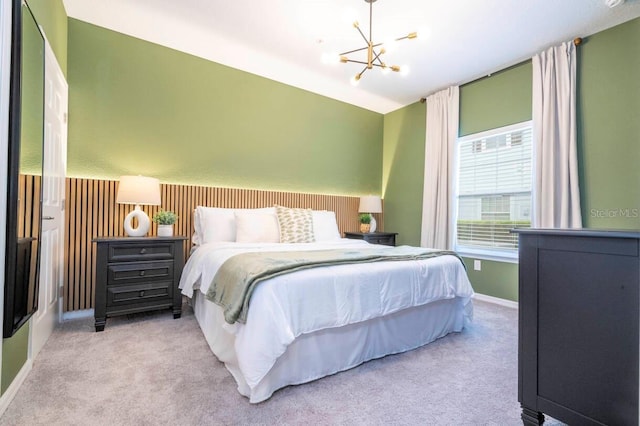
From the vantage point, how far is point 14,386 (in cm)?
159

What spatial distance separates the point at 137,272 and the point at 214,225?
2.68 ft

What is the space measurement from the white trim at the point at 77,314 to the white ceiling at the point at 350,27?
→ 2.84m

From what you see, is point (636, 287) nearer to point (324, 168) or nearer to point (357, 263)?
point (357, 263)

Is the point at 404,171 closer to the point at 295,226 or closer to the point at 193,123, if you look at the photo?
the point at 295,226

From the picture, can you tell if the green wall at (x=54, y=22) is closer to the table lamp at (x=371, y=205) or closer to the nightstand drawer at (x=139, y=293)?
the nightstand drawer at (x=139, y=293)

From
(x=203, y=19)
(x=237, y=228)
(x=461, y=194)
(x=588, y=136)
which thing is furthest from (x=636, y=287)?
(x=203, y=19)

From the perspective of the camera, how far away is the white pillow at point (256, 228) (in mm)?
3112

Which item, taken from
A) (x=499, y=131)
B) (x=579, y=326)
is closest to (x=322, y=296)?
(x=579, y=326)

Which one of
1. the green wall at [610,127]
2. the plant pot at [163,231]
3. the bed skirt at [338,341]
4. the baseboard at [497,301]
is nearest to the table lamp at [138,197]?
the plant pot at [163,231]

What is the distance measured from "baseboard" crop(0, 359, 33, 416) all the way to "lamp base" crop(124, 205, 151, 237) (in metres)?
1.25

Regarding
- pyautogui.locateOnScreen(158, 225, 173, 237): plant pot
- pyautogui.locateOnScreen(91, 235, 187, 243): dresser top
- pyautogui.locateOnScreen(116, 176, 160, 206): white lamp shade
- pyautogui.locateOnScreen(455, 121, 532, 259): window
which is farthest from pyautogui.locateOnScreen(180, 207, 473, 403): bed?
pyautogui.locateOnScreen(455, 121, 532, 259): window

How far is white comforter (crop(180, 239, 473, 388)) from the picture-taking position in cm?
154

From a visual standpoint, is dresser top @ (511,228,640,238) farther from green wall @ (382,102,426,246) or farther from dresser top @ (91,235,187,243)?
green wall @ (382,102,426,246)

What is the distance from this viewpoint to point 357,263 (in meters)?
2.09
